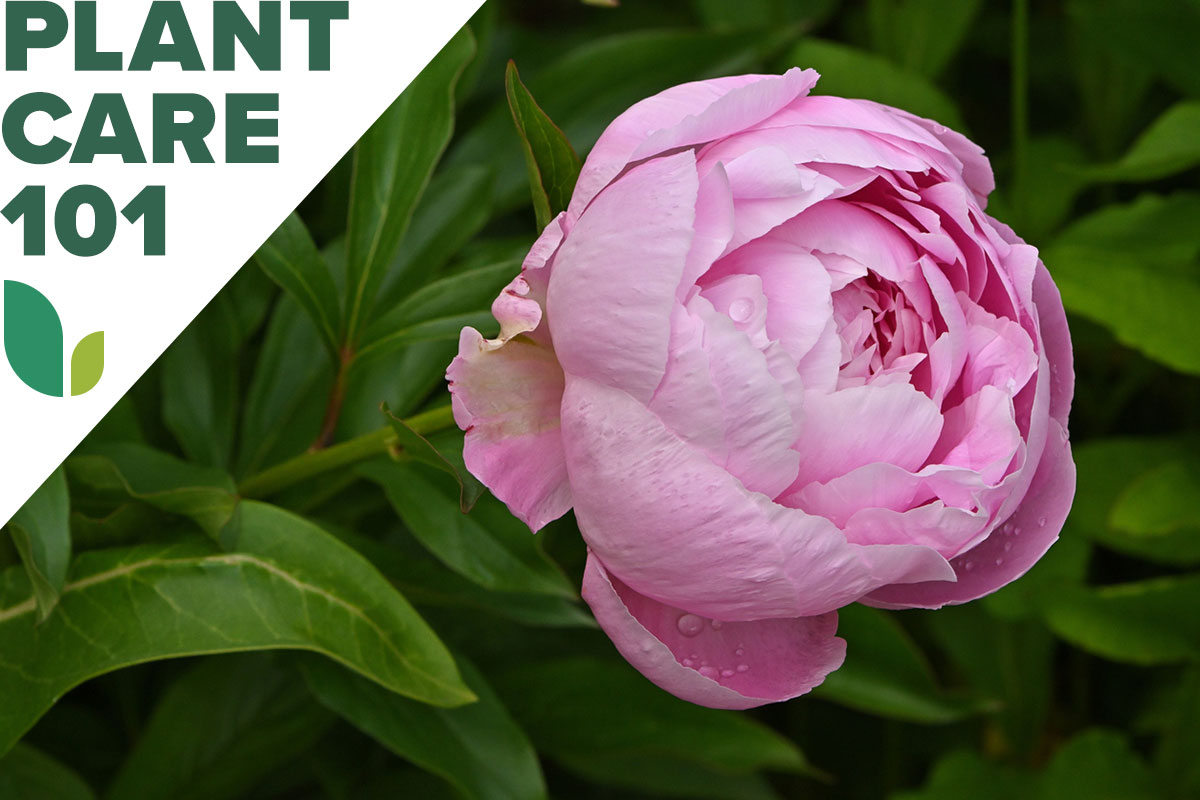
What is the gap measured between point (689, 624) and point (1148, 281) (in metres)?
0.50

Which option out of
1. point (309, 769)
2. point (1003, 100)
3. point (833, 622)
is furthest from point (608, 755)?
point (1003, 100)

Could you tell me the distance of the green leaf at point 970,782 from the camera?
94cm

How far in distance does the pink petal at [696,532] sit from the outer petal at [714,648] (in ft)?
0.06

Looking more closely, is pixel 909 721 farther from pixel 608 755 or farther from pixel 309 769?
pixel 309 769

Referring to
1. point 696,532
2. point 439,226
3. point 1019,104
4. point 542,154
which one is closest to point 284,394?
point 439,226

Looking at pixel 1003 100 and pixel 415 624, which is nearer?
pixel 415 624

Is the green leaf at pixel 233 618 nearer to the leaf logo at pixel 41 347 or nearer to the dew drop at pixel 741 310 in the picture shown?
the leaf logo at pixel 41 347

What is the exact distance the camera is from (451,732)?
2.46 feet

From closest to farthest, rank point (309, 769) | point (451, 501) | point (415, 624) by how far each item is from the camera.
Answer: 1. point (415, 624)
2. point (451, 501)
3. point (309, 769)

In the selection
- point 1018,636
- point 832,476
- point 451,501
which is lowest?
point 1018,636

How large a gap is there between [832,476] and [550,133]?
0.67ft

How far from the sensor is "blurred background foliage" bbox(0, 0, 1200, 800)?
63 centimetres

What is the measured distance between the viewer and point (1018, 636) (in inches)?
41.9

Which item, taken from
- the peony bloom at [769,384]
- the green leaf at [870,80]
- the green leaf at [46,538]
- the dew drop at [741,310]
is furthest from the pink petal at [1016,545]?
the green leaf at [870,80]
